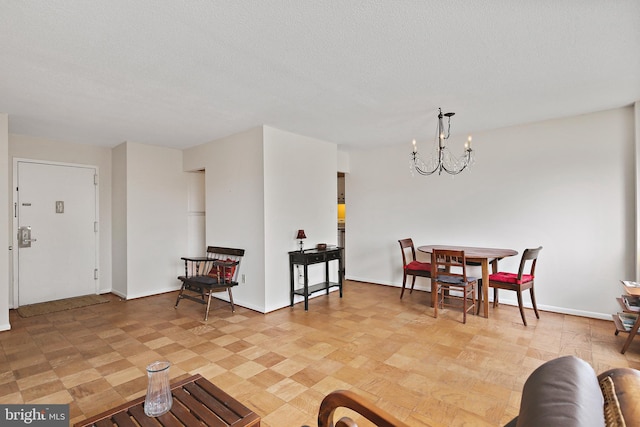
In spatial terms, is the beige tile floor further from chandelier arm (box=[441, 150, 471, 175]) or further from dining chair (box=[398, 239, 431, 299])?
chandelier arm (box=[441, 150, 471, 175])

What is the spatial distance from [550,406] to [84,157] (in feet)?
20.6

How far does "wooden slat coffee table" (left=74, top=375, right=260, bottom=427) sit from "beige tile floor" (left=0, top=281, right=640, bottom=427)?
0.62 meters

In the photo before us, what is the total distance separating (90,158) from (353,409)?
5.75m

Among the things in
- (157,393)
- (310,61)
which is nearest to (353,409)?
(157,393)

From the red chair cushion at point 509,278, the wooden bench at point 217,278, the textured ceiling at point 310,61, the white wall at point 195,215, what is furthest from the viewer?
the white wall at point 195,215

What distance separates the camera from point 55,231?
4.76 metres

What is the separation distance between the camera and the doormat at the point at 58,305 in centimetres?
421

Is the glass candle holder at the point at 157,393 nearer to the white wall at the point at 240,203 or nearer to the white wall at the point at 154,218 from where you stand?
the white wall at the point at 240,203

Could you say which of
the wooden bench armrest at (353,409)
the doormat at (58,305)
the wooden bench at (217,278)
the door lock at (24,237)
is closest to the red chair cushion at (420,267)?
the wooden bench at (217,278)

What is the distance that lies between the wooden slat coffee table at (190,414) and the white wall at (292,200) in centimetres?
264

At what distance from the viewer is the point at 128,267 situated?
4.91m

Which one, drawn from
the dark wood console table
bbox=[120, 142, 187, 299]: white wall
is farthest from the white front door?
the dark wood console table

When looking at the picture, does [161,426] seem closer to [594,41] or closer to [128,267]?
[594,41]

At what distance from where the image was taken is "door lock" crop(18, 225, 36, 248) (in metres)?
4.47
